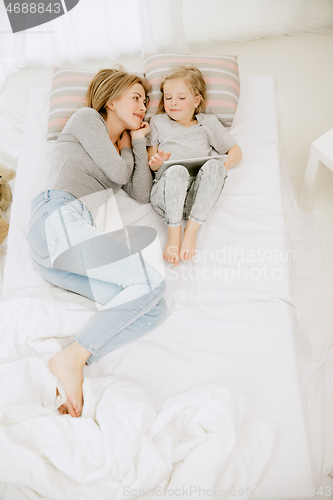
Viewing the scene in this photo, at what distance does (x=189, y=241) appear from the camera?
4.49ft

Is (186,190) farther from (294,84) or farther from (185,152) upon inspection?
(294,84)

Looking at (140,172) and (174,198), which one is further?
(140,172)

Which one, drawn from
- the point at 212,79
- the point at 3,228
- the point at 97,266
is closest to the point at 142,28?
the point at 212,79

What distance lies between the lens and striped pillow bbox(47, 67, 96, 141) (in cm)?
162

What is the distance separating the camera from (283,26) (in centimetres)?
251

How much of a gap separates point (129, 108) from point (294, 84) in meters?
1.33

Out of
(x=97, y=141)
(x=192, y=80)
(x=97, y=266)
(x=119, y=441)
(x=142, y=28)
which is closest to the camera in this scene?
(x=119, y=441)

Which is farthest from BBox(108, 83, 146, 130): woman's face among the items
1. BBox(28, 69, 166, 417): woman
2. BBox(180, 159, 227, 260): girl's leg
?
BBox(180, 159, 227, 260): girl's leg

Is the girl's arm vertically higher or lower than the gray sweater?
lower

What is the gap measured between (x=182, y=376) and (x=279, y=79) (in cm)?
200

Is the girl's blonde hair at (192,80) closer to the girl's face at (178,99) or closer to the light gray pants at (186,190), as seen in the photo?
the girl's face at (178,99)

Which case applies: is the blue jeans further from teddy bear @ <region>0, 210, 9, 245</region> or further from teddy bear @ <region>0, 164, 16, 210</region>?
teddy bear @ <region>0, 164, 16, 210</region>

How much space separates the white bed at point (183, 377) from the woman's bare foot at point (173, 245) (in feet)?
0.18

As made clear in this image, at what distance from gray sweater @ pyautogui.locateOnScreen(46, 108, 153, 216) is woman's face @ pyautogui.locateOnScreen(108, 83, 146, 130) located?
0.39ft
